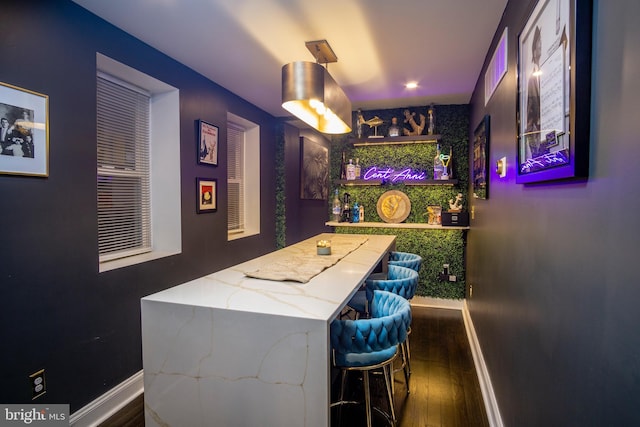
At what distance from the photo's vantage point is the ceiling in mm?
1971

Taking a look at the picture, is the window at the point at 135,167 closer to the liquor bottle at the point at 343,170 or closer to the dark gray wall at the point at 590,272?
the liquor bottle at the point at 343,170

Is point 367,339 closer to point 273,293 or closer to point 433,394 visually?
point 273,293

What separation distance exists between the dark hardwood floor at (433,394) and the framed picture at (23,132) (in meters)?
1.59

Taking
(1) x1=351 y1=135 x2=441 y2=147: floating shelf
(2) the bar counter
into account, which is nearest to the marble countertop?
(2) the bar counter

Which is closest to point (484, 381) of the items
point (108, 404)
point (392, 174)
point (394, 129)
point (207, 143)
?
point (108, 404)

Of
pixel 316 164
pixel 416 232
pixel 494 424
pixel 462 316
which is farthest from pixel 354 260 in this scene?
pixel 316 164

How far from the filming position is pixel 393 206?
4340 mm

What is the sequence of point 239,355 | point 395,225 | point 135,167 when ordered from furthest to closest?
point 395,225
point 135,167
point 239,355

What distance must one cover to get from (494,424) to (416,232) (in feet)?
7.64

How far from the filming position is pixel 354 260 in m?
2.22

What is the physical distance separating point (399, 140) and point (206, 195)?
237 cm

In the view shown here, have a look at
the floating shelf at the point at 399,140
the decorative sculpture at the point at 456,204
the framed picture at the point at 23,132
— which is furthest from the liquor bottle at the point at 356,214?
the framed picture at the point at 23,132

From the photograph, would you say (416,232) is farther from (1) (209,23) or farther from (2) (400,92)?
(1) (209,23)

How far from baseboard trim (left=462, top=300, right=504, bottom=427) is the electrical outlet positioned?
2.48 m
